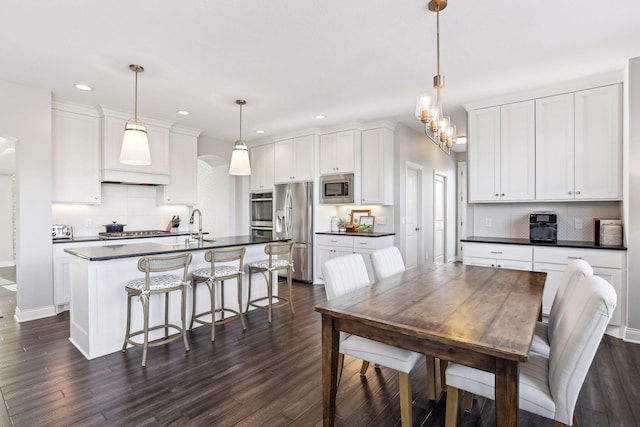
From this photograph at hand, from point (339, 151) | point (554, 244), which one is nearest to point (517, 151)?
point (554, 244)

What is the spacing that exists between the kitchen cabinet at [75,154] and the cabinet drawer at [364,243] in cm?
366

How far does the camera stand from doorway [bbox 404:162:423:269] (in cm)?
541

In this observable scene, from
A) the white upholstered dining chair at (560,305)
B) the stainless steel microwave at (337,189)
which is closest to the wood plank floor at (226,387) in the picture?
the white upholstered dining chair at (560,305)

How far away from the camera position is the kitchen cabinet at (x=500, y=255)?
361cm

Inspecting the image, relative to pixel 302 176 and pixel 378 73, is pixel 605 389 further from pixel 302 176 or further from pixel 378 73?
pixel 302 176

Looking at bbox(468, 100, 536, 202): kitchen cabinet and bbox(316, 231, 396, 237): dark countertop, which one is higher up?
bbox(468, 100, 536, 202): kitchen cabinet

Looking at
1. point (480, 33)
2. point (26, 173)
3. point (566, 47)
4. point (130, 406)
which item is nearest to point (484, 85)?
point (566, 47)

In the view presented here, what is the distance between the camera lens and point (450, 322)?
4.93ft

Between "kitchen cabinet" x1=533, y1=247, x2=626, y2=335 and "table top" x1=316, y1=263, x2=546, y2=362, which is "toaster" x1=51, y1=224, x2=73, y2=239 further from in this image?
"kitchen cabinet" x1=533, y1=247, x2=626, y2=335

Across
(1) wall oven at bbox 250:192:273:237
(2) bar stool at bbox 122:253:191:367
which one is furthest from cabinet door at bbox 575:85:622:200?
(1) wall oven at bbox 250:192:273:237

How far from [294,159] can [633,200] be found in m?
4.40

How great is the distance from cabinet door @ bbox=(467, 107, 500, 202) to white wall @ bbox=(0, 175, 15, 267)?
9.42 meters

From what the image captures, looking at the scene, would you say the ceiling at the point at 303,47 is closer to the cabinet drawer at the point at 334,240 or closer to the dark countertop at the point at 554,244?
the dark countertop at the point at 554,244

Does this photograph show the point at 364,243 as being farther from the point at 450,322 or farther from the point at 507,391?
the point at 507,391
